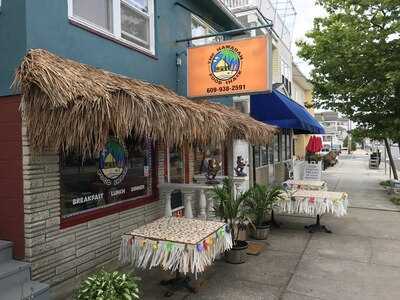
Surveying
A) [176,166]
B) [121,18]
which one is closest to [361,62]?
[176,166]

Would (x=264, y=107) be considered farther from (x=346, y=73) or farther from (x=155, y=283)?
(x=155, y=283)

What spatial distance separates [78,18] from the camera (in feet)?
16.3

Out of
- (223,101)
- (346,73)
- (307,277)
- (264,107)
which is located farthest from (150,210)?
(346,73)

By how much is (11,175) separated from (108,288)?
1850mm

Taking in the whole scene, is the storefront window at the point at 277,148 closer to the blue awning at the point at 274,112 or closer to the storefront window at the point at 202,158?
the blue awning at the point at 274,112

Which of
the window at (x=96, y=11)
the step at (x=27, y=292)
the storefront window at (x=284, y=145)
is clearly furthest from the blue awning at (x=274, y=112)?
the step at (x=27, y=292)

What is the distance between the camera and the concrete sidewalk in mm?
4887

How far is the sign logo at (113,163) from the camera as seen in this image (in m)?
5.64

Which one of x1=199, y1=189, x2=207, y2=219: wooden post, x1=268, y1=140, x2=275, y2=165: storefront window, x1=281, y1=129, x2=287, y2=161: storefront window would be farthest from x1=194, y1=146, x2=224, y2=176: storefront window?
x1=281, y1=129, x2=287, y2=161: storefront window

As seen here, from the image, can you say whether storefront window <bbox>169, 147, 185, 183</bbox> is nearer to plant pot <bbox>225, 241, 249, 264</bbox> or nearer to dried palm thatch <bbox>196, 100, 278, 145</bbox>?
dried palm thatch <bbox>196, 100, 278, 145</bbox>

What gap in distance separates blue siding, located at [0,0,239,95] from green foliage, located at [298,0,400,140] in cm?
746

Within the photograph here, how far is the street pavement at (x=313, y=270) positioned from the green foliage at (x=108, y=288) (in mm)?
1291

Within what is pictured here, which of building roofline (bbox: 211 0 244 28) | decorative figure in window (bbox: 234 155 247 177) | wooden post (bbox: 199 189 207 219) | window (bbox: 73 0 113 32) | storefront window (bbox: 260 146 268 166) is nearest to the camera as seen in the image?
window (bbox: 73 0 113 32)

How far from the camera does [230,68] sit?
22.6ft
